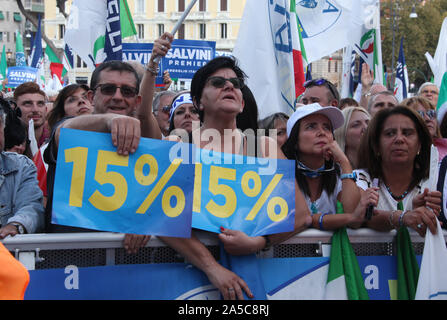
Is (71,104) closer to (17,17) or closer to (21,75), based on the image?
(21,75)

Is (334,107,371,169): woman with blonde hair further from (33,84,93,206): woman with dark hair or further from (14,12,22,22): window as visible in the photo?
(14,12,22,22): window

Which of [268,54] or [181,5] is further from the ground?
[181,5]

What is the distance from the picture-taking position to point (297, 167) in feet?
12.1

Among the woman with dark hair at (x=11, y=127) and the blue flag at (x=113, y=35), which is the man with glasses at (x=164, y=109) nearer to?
the blue flag at (x=113, y=35)

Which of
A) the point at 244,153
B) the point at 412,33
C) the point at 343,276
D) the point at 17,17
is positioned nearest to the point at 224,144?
the point at 244,153

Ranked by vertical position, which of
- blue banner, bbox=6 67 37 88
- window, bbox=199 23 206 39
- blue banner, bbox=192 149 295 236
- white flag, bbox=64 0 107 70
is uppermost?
window, bbox=199 23 206 39

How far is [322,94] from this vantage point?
18.9 feet

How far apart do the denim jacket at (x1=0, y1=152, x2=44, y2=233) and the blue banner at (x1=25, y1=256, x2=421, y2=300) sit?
0.37m

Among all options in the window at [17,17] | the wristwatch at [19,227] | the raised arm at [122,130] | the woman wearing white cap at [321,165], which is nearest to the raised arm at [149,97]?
the raised arm at [122,130]

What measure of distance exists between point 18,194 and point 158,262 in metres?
0.89

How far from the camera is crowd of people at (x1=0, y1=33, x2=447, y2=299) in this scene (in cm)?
305

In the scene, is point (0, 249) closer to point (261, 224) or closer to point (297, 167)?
point (261, 224)

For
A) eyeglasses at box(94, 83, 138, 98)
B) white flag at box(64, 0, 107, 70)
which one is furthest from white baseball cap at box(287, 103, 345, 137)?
white flag at box(64, 0, 107, 70)

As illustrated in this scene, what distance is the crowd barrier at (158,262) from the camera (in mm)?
2932
